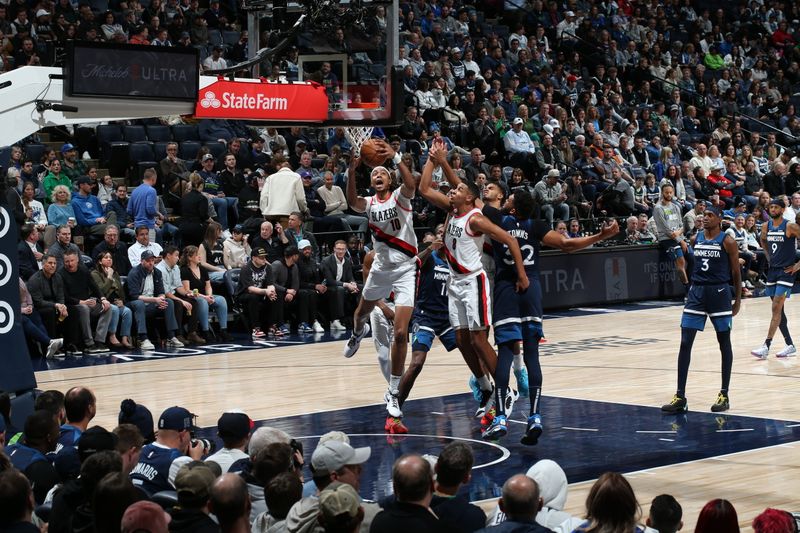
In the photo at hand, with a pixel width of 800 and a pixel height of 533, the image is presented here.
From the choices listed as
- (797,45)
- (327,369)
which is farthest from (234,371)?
(797,45)

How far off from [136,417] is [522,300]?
12.4 ft

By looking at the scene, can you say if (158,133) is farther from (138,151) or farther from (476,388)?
(476,388)

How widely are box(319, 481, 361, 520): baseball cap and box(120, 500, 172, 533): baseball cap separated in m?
0.65

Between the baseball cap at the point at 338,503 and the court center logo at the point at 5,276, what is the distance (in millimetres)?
5634

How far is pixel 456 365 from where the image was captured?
14.9 m

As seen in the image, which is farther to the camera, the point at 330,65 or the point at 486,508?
the point at 330,65

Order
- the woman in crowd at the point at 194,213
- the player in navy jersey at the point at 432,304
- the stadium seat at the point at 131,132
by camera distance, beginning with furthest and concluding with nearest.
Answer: the stadium seat at the point at 131,132
the woman in crowd at the point at 194,213
the player in navy jersey at the point at 432,304

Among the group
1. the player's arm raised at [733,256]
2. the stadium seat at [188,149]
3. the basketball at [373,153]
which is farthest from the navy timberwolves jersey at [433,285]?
the stadium seat at [188,149]

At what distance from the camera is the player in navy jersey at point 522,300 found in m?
10.1

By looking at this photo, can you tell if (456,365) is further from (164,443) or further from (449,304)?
(164,443)

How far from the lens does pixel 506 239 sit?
998 centimetres

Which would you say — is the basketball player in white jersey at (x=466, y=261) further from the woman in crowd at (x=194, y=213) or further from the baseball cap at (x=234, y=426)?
the woman in crowd at (x=194, y=213)

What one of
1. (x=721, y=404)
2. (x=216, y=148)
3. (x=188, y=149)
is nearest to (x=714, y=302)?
(x=721, y=404)

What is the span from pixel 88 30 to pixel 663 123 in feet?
45.5
